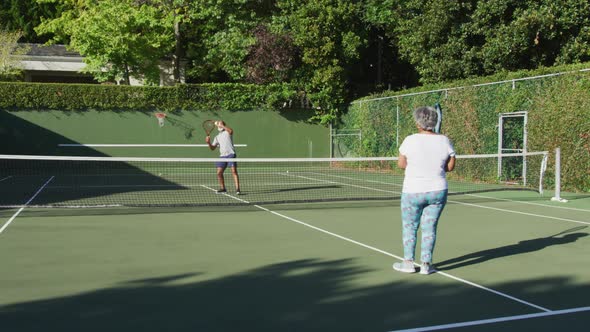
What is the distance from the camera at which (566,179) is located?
44.8ft

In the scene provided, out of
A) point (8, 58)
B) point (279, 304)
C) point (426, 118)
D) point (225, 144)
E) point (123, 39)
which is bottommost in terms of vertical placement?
point (279, 304)

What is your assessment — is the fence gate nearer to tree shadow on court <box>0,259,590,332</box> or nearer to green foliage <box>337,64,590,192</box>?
green foliage <box>337,64,590,192</box>

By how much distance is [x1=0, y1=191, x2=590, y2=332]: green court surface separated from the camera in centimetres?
411

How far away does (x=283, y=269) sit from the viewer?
225 inches

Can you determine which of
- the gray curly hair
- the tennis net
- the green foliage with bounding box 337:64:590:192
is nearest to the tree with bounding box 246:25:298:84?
the green foliage with bounding box 337:64:590:192

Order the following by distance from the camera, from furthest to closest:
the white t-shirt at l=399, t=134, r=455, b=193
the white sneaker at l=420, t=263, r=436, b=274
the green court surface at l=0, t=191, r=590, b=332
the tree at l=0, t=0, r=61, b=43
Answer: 1. the tree at l=0, t=0, r=61, b=43
2. the white sneaker at l=420, t=263, r=436, b=274
3. the white t-shirt at l=399, t=134, r=455, b=193
4. the green court surface at l=0, t=191, r=590, b=332

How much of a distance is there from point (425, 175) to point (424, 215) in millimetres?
403

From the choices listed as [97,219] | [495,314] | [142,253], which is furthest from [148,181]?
[495,314]

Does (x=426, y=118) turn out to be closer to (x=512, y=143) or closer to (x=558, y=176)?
(x=558, y=176)

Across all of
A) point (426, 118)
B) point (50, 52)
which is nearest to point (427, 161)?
point (426, 118)

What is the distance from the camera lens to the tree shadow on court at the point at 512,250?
19.7ft

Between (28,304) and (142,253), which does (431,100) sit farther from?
(28,304)

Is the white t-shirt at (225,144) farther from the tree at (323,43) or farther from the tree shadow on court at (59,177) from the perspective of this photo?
the tree at (323,43)

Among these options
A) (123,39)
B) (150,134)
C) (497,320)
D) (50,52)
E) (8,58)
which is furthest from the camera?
(50,52)
